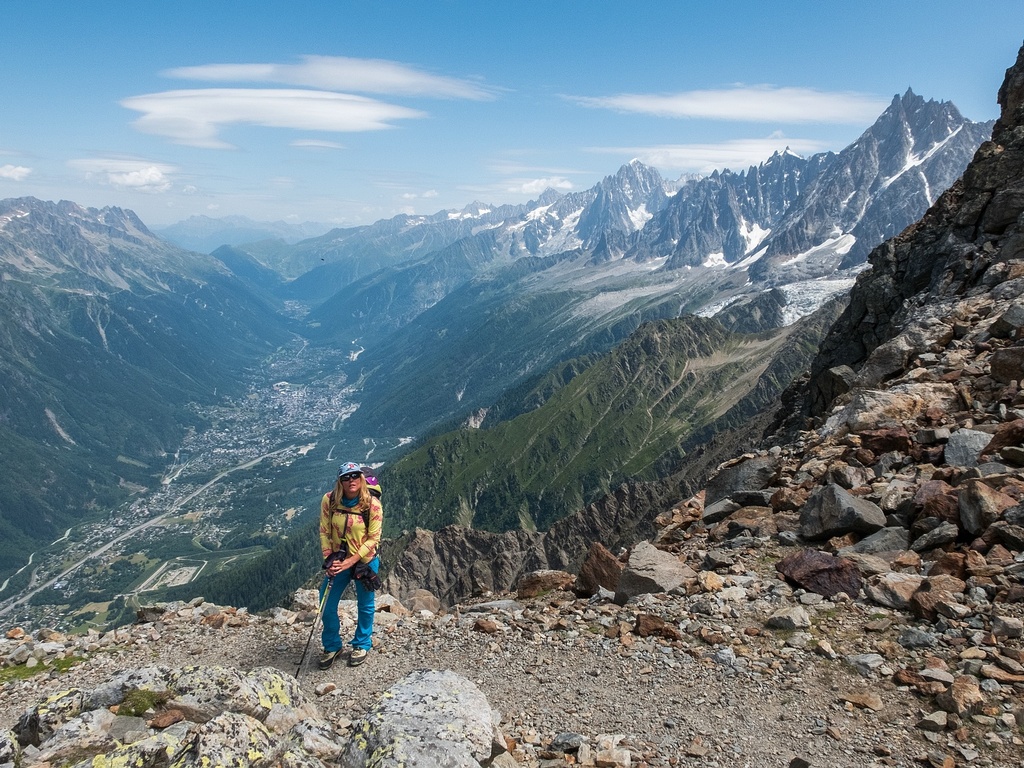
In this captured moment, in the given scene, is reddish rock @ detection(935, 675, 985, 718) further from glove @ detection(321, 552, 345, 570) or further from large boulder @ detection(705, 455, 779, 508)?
glove @ detection(321, 552, 345, 570)

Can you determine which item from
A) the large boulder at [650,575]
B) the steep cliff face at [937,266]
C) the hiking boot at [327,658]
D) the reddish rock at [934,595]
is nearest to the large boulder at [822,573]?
the reddish rock at [934,595]

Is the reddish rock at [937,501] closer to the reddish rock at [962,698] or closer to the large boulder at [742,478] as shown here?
the reddish rock at [962,698]

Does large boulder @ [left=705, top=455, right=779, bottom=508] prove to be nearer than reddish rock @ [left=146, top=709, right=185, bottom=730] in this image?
No

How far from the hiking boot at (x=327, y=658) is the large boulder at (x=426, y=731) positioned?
5.90 m

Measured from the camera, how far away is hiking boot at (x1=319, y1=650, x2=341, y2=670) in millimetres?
17047

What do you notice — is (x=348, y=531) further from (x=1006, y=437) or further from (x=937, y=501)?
(x=1006, y=437)

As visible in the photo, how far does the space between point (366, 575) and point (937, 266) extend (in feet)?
161

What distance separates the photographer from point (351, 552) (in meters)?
17.5

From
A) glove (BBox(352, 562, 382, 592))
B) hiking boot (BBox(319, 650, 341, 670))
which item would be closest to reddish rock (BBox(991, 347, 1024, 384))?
glove (BBox(352, 562, 382, 592))

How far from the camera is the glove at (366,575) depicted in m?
17.4

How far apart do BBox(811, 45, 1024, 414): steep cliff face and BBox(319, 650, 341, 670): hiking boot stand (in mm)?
26667

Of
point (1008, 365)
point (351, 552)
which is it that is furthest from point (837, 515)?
point (351, 552)

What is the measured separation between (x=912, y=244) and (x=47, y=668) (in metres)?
66.2

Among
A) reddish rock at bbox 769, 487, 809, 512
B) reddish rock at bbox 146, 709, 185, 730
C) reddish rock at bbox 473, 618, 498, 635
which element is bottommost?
reddish rock at bbox 473, 618, 498, 635
